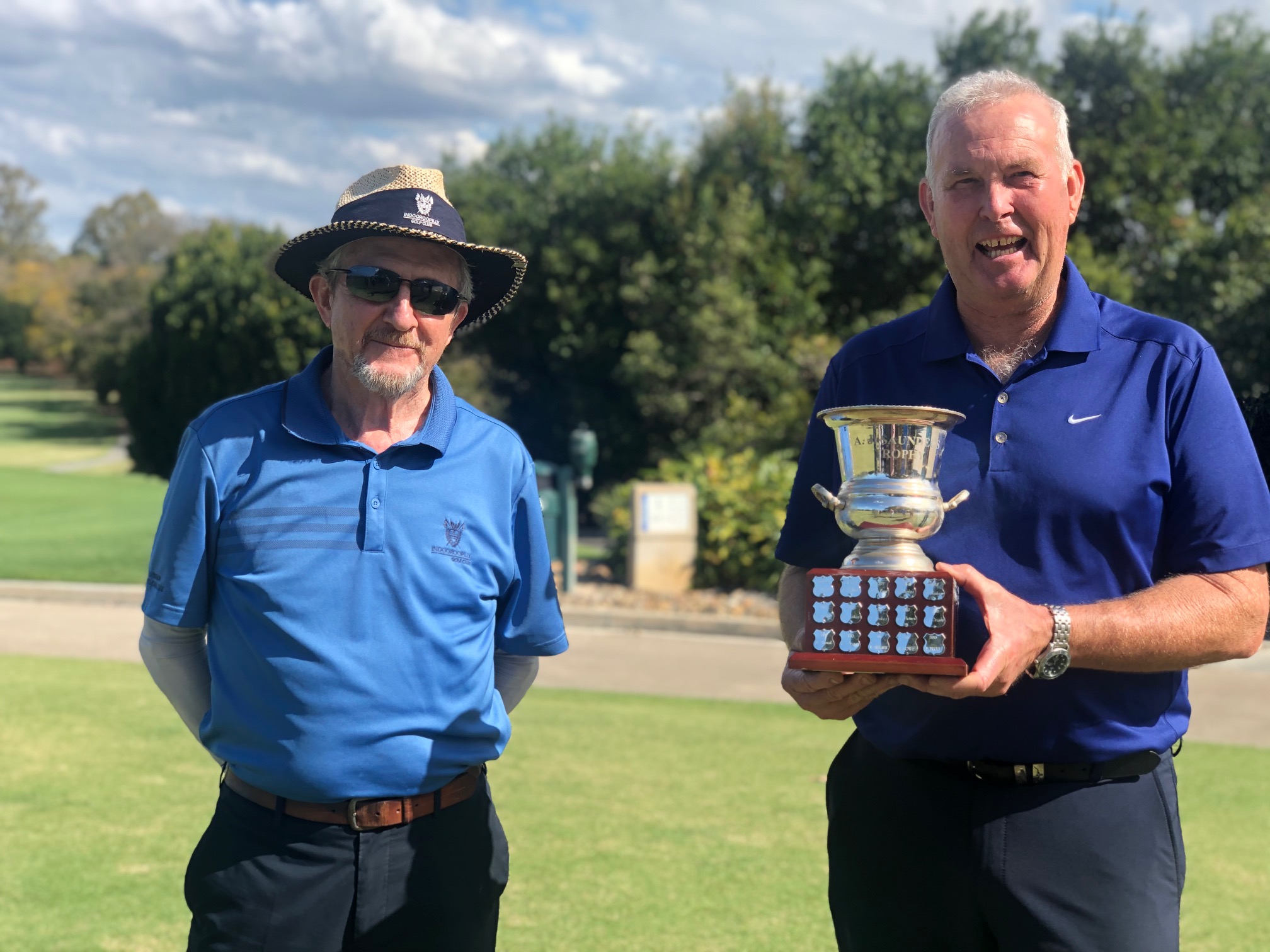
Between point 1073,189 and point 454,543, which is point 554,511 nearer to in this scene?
point 454,543

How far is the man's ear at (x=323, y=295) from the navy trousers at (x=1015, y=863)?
1.73 m

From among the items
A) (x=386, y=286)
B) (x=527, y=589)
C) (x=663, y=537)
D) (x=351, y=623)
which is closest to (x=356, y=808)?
(x=351, y=623)

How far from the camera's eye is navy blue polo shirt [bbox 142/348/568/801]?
9.18ft

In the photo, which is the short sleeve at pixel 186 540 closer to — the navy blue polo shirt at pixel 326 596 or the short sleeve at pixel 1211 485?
the navy blue polo shirt at pixel 326 596

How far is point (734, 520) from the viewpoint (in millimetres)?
14367

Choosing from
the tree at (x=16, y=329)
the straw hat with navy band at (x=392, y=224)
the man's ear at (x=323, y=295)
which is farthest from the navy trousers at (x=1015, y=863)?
the tree at (x=16, y=329)

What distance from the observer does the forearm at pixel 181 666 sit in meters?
2.99

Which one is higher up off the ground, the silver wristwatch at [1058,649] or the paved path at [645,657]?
the silver wristwatch at [1058,649]

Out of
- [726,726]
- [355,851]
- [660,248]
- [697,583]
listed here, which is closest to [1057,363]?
[355,851]

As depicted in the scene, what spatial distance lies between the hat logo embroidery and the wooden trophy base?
1.38 meters

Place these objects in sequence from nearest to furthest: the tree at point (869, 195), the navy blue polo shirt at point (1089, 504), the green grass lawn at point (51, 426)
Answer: the navy blue polo shirt at point (1089, 504) → the tree at point (869, 195) → the green grass lawn at point (51, 426)

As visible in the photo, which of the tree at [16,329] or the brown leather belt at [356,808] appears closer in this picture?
the brown leather belt at [356,808]

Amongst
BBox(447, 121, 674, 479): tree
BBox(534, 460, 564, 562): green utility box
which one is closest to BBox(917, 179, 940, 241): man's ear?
BBox(534, 460, 564, 562): green utility box

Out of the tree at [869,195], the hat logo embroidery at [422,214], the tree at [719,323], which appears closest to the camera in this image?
the hat logo embroidery at [422,214]
